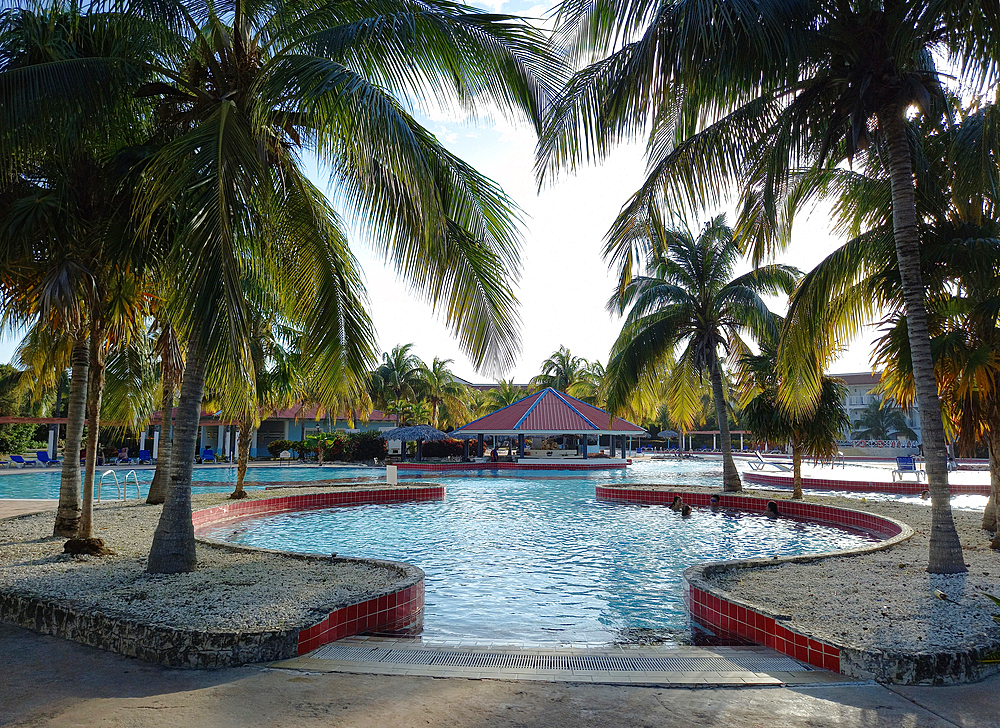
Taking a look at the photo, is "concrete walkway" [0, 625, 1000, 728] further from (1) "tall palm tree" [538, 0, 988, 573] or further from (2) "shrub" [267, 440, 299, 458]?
(2) "shrub" [267, 440, 299, 458]

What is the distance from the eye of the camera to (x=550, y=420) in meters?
31.4

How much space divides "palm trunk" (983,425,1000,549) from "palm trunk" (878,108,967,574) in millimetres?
2359

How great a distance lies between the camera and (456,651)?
4738 millimetres

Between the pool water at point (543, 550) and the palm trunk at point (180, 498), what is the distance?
96.9 inches

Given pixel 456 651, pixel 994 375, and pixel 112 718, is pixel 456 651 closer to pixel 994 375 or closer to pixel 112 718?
pixel 112 718

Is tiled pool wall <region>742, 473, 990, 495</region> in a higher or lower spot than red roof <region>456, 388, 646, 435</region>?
lower

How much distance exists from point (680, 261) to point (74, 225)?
14576 mm

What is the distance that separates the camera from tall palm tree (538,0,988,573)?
20.2ft

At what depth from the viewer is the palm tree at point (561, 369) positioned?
1897 inches

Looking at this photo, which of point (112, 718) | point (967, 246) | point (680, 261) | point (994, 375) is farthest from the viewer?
point (680, 261)

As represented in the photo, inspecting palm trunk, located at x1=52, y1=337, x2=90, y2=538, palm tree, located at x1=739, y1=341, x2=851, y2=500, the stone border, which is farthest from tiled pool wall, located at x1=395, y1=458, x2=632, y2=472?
the stone border

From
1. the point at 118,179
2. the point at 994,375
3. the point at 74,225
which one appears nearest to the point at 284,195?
the point at 118,179

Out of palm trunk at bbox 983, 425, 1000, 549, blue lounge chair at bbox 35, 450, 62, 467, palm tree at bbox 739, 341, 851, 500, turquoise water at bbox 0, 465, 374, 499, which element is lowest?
turquoise water at bbox 0, 465, 374, 499

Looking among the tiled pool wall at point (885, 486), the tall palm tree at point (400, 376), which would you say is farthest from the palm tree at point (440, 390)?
the tiled pool wall at point (885, 486)
